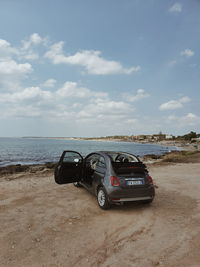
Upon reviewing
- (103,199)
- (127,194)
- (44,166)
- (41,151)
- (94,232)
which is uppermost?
(127,194)

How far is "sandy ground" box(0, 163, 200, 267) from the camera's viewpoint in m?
3.31

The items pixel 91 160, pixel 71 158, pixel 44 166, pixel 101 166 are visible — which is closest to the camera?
pixel 101 166

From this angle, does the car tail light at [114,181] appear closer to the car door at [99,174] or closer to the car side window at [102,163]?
the car door at [99,174]

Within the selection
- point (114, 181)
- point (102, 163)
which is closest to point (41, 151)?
point (102, 163)

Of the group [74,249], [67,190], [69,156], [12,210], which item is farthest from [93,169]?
[74,249]

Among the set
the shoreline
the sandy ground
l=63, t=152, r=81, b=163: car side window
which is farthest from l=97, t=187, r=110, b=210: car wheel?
the shoreline

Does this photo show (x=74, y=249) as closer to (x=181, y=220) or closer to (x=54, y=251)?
(x=54, y=251)

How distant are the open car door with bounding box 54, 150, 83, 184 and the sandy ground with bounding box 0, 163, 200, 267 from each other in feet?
1.99

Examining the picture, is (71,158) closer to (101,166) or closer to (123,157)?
(101,166)

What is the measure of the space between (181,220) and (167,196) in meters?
2.22

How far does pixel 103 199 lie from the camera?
5555 millimetres

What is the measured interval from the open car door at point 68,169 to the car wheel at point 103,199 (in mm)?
1483

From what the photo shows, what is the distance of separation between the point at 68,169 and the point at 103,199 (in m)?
1.94

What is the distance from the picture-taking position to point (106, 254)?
343 cm
